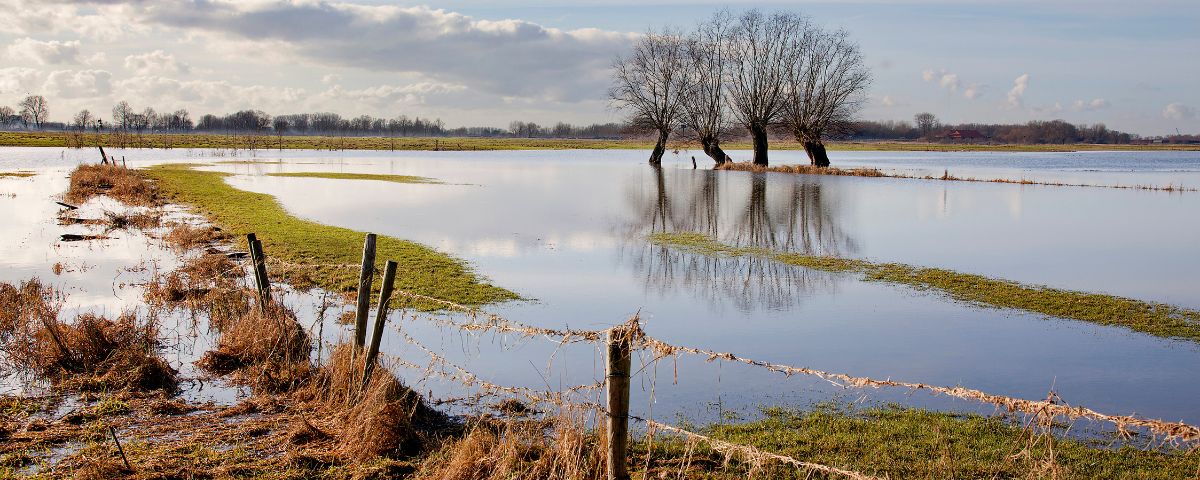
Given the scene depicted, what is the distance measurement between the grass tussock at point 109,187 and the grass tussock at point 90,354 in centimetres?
2470

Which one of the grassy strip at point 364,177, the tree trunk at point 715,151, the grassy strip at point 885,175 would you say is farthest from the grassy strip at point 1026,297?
the tree trunk at point 715,151

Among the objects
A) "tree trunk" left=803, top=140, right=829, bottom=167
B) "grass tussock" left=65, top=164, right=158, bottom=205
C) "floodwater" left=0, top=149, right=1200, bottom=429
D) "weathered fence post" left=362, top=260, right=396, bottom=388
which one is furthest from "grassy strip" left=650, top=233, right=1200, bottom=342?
"tree trunk" left=803, top=140, right=829, bottom=167

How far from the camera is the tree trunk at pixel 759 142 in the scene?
229 ft

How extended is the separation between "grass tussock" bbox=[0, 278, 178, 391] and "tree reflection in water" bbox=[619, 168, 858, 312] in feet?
29.3

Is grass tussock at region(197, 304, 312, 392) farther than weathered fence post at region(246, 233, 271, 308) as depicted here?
No

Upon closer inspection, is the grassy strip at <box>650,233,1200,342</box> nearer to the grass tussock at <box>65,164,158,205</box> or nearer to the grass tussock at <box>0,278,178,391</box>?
the grass tussock at <box>0,278,178,391</box>

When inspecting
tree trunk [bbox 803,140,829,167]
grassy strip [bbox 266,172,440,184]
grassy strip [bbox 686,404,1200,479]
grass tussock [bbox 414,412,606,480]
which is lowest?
grassy strip [bbox 686,404,1200,479]

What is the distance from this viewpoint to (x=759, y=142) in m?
71.7

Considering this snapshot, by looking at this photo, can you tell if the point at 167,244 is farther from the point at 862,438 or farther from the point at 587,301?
the point at 862,438

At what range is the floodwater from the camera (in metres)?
10.4

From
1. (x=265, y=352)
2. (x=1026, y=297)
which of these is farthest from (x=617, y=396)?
(x=1026, y=297)

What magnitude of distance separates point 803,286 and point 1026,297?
13.1 ft

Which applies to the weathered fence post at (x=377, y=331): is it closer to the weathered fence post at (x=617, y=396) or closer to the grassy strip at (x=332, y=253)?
the weathered fence post at (x=617, y=396)

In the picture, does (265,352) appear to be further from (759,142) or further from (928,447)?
(759,142)
